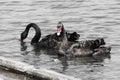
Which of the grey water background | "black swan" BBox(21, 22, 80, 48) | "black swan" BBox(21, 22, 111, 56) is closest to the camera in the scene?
the grey water background

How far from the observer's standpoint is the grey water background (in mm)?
12383

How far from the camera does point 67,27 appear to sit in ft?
54.9

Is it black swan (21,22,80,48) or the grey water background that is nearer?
the grey water background

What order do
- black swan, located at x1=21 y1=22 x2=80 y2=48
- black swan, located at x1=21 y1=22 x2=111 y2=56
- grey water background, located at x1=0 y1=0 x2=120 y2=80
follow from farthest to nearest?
black swan, located at x1=21 y1=22 x2=80 y2=48 < black swan, located at x1=21 y1=22 x2=111 y2=56 < grey water background, located at x1=0 y1=0 x2=120 y2=80

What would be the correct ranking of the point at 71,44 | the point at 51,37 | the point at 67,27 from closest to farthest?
the point at 71,44 → the point at 51,37 → the point at 67,27

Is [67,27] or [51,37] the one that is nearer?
[51,37]

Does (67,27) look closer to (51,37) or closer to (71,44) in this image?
(51,37)

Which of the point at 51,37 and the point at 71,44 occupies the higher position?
the point at 51,37

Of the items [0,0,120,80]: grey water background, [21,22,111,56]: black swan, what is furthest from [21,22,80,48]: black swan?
[0,0,120,80]: grey water background

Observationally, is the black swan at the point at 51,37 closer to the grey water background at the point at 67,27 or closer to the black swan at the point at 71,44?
the black swan at the point at 71,44

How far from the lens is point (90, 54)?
1383cm

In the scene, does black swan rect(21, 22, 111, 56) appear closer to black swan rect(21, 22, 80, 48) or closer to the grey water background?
black swan rect(21, 22, 80, 48)

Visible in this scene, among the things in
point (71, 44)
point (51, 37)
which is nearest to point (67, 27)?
point (51, 37)

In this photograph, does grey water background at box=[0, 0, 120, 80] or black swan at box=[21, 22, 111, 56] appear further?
black swan at box=[21, 22, 111, 56]
